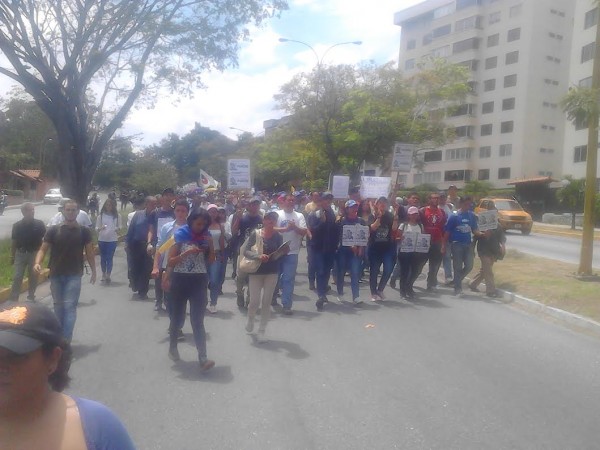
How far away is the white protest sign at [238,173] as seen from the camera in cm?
2044

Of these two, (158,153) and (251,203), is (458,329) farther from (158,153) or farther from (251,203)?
(158,153)

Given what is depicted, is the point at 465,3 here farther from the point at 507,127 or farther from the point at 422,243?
the point at 422,243

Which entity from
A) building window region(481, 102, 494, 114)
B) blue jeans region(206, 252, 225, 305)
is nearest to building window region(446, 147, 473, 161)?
building window region(481, 102, 494, 114)

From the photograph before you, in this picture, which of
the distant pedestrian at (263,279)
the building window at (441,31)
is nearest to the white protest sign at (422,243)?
the distant pedestrian at (263,279)

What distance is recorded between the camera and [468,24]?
63312 millimetres

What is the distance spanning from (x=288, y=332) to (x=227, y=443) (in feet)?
12.9

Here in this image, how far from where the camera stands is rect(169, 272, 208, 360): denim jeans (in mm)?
6914

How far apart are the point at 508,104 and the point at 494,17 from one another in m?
8.35

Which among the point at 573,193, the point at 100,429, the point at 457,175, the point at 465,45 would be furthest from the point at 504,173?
the point at 100,429

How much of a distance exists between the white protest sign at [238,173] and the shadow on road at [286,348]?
12.5 meters

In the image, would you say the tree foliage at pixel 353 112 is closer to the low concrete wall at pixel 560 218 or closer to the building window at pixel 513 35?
the low concrete wall at pixel 560 218

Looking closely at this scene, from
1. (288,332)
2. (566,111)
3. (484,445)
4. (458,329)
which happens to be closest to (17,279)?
(288,332)

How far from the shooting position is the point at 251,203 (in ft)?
35.9

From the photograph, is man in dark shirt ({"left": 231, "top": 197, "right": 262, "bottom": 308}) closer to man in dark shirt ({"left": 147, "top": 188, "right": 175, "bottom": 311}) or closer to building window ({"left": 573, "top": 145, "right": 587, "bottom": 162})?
man in dark shirt ({"left": 147, "top": 188, "right": 175, "bottom": 311})
